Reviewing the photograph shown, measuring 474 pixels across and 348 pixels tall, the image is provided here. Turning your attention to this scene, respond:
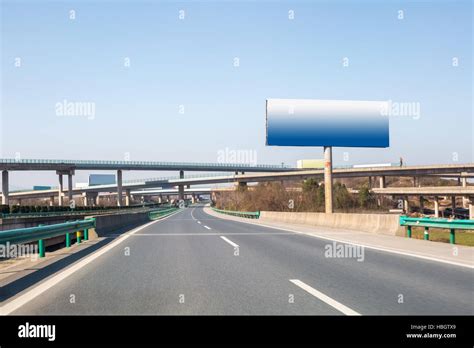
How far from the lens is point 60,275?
1025cm

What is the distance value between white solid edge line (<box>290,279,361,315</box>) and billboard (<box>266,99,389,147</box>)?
69.8ft

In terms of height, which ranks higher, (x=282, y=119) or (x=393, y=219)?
(x=282, y=119)

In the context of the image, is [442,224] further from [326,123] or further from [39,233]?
[326,123]

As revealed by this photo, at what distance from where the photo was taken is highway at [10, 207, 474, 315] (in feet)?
23.0

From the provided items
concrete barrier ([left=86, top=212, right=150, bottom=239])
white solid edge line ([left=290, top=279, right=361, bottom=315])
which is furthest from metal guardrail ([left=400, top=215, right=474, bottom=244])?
concrete barrier ([left=86, top=212, right=150, bottom=239])

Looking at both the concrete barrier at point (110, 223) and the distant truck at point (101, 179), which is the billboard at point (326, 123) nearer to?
the concrete barrier at point (110, 223)

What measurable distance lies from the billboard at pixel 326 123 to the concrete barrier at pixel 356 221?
15.4 feet

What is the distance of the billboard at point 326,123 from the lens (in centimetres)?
2970

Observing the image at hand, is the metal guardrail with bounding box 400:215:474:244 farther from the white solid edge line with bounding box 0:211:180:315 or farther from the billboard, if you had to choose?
the billboard

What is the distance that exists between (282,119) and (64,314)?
24484mm

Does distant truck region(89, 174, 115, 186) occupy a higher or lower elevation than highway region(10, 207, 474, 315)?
higher
